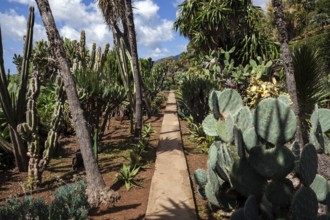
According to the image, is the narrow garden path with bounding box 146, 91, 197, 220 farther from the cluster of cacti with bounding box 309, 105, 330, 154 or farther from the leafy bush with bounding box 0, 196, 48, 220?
the cluster of cacti with bounding box 309, 105, 330, 154

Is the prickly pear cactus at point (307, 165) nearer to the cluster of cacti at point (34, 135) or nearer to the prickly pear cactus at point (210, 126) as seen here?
the prickly pear cactus at point (210, 126)

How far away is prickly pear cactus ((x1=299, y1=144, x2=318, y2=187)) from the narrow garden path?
1789 millimetres

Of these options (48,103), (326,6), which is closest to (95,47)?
(48,103)

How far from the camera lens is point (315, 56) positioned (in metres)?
6.36

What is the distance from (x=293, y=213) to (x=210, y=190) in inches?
54.2

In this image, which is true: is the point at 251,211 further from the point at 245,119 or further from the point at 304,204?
the point at 245,119

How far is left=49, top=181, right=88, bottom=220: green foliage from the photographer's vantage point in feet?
10.5

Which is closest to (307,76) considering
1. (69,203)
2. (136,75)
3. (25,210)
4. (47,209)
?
(136,75)

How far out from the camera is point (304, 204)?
2.58 m

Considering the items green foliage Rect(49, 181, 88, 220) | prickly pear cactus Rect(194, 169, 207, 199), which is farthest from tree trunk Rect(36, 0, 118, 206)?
prickly pear cactus Rect(194, 169, 207, 199)

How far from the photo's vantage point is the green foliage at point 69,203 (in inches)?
126

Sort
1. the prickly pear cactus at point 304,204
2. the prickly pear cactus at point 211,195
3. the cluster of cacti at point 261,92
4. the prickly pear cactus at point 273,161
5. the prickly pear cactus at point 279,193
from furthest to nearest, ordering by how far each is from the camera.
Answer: the cluster of cacti at point 261,92
the prickly pear cactus at point 211,195
the prickly pear cactus at point 279,193
the prickly pear cactus at point 273,161
the prickly pear cactus at point 304,204

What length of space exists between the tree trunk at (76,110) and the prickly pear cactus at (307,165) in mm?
2704

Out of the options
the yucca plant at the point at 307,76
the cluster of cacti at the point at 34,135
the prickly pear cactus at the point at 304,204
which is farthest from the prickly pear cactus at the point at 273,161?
the yucca plant at the point at 307,76
